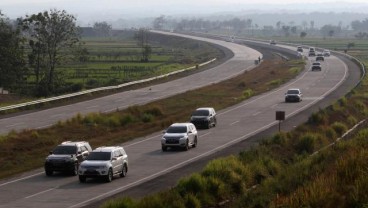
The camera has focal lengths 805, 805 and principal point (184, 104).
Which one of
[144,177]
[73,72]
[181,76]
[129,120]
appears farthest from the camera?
[73,72]

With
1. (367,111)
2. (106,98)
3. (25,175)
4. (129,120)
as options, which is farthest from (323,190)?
(106,98)

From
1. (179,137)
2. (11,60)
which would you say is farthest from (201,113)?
(11,60)

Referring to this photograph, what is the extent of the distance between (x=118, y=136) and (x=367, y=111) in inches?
957

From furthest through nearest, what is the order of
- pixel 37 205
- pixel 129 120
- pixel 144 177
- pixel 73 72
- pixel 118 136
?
1. pixel 73 72
2. pixel 129 120
3. pixel 118 136
4. pixel 144 177
5. pixel 37 205

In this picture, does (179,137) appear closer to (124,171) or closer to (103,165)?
(124,171)

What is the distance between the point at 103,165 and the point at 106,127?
847 inches

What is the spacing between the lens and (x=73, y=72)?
12125 centimetres

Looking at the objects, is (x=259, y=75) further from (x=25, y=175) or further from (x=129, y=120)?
(x=25, y=175)

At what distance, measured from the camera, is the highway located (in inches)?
1152

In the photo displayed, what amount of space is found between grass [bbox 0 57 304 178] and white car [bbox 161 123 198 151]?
180 inches

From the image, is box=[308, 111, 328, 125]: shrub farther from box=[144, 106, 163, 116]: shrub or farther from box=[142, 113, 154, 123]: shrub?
box=[144, 106, 163, 116]: shrub

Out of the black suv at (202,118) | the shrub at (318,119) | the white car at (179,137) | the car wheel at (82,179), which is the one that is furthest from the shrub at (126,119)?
the car wheel at (82,179)

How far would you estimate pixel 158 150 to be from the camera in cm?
4312

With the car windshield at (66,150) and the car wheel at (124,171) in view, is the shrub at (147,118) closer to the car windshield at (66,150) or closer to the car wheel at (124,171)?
the car windshield at (66,150)
